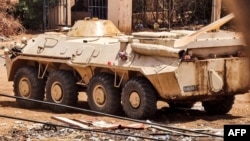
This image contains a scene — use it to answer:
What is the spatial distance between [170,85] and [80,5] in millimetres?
21204

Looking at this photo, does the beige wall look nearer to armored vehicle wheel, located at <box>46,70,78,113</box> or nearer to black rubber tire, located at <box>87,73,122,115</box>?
armored vehicle wheel, located at <box>46,70,78,113</box>

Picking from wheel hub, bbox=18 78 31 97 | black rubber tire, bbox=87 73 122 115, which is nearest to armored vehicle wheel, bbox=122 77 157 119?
black rubber tire, bbox=87 73 122 115

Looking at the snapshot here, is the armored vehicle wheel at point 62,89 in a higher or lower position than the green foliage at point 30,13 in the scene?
lower

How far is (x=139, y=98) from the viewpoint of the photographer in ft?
35.0

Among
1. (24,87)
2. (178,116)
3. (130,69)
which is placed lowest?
(178,116)

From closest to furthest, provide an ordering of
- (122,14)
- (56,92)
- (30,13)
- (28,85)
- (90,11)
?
(56,92) → (28,85) → (122,14) → (90,11) → (30,13)

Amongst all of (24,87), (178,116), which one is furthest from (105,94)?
(24,87)

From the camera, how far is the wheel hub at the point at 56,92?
41.7 ft

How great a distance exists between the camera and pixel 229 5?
1116mm

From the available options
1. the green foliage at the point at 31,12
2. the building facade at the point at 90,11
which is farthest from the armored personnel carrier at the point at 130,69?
the green foliage at the point at 31,12

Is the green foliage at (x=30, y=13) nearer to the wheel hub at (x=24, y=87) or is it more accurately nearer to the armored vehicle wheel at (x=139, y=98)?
the wheel hub at (x=24, y=87)

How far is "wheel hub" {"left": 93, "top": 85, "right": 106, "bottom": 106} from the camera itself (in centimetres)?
1167

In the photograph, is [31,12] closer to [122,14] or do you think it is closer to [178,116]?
[122,14]

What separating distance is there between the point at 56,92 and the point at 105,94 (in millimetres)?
1613
